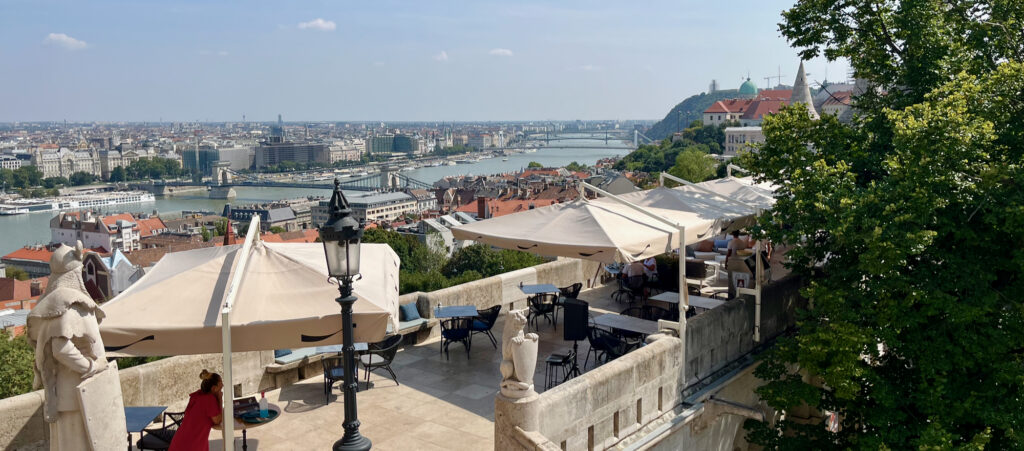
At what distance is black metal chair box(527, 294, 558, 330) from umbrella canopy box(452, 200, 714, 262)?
1208 millimetres

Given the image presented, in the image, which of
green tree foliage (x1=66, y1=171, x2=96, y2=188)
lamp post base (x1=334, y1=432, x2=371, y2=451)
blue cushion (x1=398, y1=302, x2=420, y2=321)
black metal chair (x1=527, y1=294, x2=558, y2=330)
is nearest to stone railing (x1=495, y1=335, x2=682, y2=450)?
lamp post base (x1=334, y1=432, x2=371, y2=451)

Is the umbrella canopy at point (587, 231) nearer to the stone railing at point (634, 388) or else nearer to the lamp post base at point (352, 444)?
the stone railing at point (634, 388)

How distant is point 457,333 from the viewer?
7.61 m

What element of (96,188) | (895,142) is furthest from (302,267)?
(96,188)

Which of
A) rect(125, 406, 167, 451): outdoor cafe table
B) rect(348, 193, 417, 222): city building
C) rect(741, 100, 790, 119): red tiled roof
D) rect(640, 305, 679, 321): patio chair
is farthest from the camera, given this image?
rect(741, 100, 790, 119): red tiled roof

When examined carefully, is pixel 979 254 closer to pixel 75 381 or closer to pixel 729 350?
pixel 729 350

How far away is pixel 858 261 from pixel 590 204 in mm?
2458

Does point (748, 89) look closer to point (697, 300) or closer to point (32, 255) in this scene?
point (32, 255)

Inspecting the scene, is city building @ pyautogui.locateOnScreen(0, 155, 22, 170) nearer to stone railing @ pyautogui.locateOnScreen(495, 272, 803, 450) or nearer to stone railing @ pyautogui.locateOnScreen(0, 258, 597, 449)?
stone railing @ pyautogui.locateOnScreen(0, 258, 597, 449)

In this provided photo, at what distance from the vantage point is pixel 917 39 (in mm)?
7492

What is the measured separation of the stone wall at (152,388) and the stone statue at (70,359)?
25.9 inches

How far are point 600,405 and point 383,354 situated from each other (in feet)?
6.75

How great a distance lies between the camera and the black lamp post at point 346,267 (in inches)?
167

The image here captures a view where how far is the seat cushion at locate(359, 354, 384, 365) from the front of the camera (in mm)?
7009
